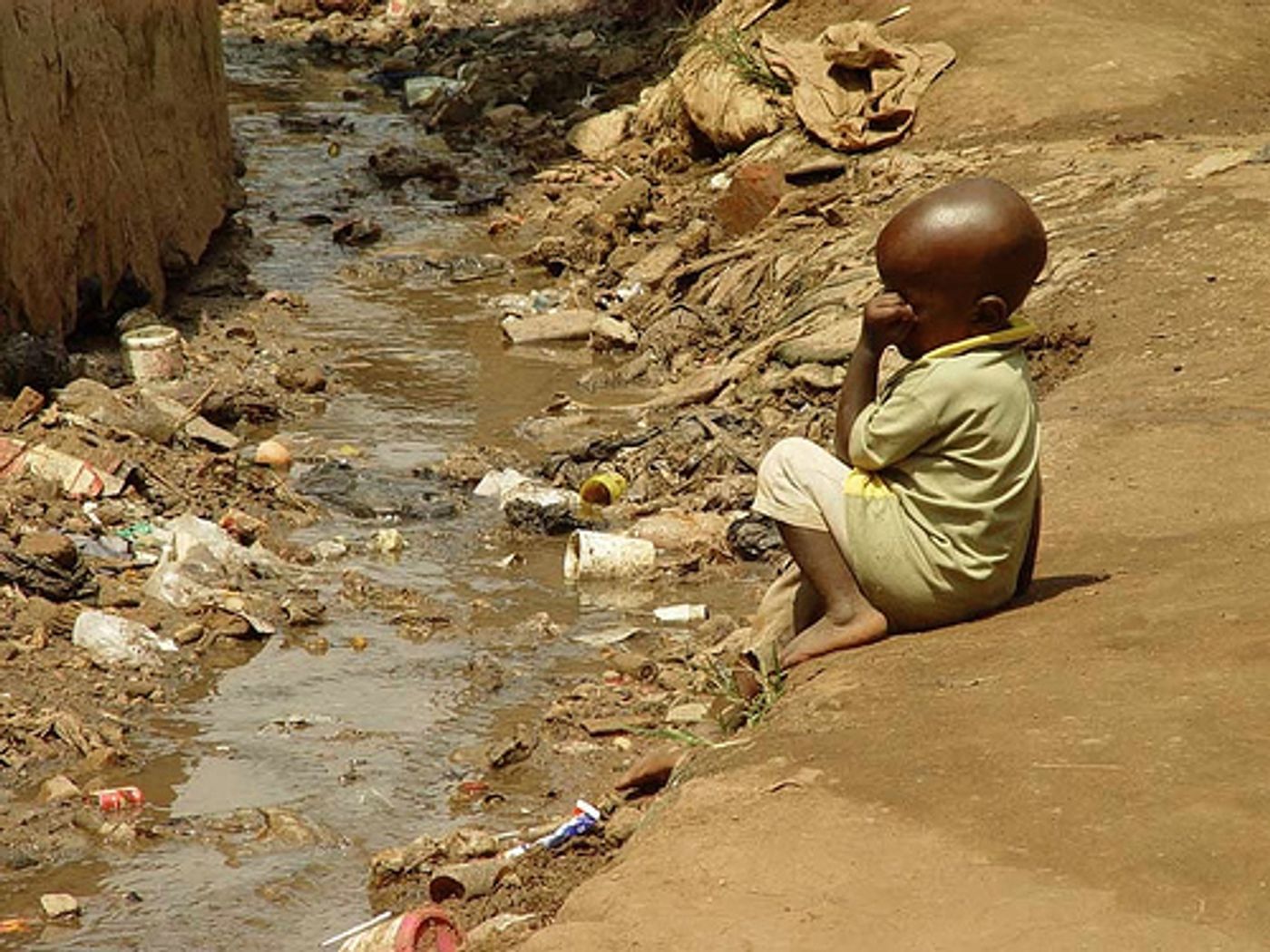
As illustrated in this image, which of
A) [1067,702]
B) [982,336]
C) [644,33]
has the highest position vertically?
[982,336]

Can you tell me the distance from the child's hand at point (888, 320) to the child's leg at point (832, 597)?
459 millimetres

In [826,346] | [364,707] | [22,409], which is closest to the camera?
[364,707]

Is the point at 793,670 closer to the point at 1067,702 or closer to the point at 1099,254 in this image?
the point at 1067,702

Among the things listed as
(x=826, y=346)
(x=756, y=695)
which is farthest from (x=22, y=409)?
(x=756, y=695)

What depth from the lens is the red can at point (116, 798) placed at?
18.5 feet

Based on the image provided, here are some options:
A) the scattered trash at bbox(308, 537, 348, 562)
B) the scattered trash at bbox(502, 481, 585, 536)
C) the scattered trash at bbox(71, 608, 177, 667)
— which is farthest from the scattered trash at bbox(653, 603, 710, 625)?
the scattered trash at bbox(71, 608, 177, 667)

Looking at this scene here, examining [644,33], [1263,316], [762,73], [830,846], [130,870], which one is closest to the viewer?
[830,846]

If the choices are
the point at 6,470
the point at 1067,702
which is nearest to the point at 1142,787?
the point at 1067,702

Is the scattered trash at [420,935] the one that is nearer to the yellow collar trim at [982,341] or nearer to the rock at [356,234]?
the yellow collar trim at [982,341]

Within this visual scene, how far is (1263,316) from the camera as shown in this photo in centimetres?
754

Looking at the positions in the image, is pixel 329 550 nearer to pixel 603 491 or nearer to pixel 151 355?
pixel 603 491

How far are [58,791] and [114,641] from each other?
954 millimetres

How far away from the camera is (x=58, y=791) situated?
5.66 metres

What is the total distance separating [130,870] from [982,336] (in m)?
2.45
